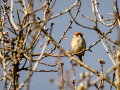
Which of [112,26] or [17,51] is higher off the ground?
[112,26]

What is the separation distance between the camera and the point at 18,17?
11.9 ft

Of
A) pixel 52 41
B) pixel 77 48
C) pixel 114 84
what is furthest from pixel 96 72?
pixel 77 48

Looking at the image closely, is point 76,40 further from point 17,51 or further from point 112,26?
point 17,51

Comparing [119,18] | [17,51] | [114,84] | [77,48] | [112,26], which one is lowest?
[77,48]

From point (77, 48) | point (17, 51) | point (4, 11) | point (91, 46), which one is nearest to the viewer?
point (17, 51)

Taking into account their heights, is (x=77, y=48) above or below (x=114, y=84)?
below

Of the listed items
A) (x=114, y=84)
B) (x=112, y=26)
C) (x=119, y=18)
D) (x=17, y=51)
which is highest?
(x=119, y=18)

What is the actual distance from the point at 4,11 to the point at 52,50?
128 cm

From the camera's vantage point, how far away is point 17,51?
2631mm

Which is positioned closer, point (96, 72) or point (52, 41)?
point (96, 72)

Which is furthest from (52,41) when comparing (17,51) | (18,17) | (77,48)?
(77,48)

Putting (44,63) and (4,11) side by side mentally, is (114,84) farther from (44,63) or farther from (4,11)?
(4,11)

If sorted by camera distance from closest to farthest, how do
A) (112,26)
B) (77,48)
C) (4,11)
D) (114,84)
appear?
1. (114,84)
2. (112,26)
3. (4,11)
4. (77,48)

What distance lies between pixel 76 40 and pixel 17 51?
13.7 feet
